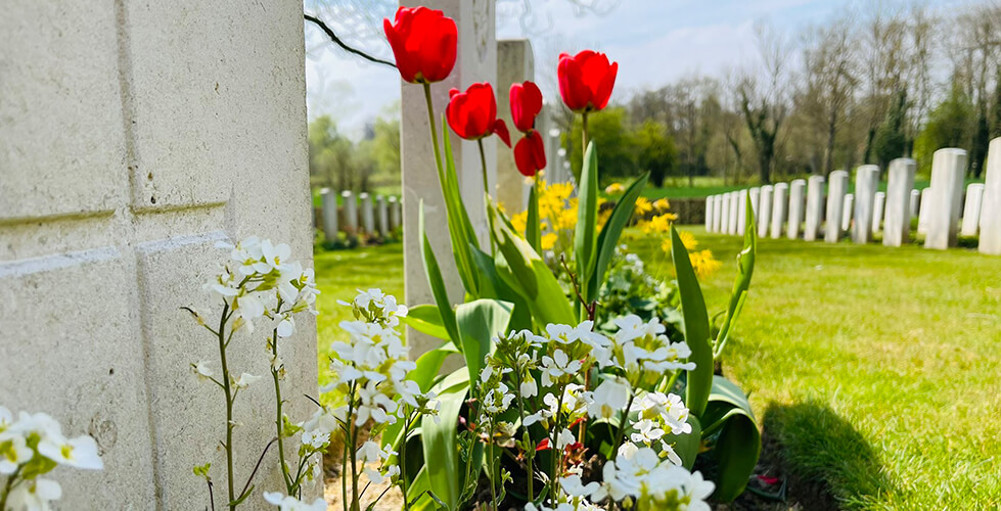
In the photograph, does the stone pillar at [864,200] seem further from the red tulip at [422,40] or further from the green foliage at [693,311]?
the red tulip at [422,40]

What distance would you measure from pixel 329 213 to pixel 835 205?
269 inches

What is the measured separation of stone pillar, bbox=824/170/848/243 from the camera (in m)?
7.62

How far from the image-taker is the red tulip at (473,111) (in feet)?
4.84

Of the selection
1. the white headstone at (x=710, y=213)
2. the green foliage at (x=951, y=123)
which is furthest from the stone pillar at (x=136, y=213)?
the green foliage at (x=951, y=123)

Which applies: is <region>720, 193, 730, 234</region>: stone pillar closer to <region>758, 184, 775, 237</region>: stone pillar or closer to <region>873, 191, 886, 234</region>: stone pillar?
<region>758, 184, 775, 237</region>: stone pillar

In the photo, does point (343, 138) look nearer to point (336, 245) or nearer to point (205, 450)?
point (336, 245)

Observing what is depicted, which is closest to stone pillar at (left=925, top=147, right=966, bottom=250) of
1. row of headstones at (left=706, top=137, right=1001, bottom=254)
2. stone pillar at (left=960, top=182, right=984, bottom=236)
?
row of headstones at (left=706, top=137, right=1001, bottom=254)

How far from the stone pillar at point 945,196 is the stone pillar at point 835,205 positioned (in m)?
1.28

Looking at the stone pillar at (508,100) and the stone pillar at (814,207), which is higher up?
the stone pillar at (508,100)

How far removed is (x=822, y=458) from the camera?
64.3 inches

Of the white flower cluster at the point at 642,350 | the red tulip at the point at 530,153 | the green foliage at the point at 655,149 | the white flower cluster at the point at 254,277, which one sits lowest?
the white flower cluster at the point at 642,350

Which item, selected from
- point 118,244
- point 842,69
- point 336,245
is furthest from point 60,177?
point 842,69

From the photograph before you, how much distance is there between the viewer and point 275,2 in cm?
99

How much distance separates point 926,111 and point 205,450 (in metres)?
21.1
